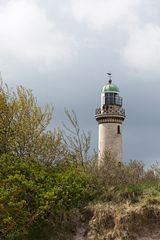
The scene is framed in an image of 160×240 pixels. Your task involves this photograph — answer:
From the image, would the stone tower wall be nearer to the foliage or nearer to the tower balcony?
the tower balcony

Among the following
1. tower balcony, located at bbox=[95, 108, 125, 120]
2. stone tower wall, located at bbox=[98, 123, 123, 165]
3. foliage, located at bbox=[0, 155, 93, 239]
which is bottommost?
foliage, located at bbox=[0, 155, 93, 239]

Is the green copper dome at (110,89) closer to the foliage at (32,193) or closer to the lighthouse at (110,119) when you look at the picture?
the lighthouse at (110,119)

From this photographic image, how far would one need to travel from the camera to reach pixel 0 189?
21766 mm

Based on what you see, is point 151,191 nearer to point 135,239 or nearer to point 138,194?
point 138,194

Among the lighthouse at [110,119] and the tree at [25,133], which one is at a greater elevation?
the lighthouse at [110,119]

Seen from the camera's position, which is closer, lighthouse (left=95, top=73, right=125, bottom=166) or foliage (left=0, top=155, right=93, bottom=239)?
foliage (left=0, top=155, right=93, bottom=239)

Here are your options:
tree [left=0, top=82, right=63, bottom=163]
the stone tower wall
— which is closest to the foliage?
tree [left=0, top=82, right=63, bottom=163]

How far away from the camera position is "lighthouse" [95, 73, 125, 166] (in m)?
49.2

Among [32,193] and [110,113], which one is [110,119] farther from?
[32,193]

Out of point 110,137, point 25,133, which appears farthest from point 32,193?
→ point 110,137

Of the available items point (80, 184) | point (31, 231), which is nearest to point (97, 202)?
point (80, 184)

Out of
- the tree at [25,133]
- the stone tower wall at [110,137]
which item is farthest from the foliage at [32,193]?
the stone tower wall at [110,137]

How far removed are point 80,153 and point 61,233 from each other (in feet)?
16.7

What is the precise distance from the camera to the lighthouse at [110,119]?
4925cm
